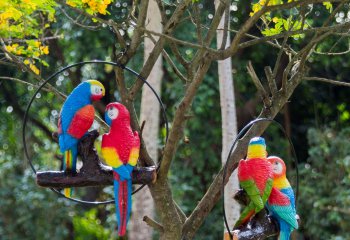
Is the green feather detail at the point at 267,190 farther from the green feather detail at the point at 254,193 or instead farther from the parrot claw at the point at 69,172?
the parrot claw at the point at 69,172

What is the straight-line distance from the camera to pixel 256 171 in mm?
2271

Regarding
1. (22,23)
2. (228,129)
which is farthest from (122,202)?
(228,129)

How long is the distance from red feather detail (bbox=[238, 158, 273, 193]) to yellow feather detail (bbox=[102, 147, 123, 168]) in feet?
1.35

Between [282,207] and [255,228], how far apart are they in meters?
0.12

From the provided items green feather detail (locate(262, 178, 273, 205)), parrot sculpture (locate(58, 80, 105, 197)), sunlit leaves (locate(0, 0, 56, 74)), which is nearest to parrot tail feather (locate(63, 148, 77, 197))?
parrot sculpture (locate(58, 80, 105, 197))

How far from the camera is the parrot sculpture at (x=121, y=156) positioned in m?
2.20

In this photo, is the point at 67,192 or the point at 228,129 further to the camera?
the point at 228,129

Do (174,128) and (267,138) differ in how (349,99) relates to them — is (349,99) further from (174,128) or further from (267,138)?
(174,128)

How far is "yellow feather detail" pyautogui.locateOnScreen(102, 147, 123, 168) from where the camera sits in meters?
2.19

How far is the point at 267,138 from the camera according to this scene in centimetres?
600

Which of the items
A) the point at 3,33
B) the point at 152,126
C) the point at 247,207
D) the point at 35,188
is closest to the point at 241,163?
the point at 247,207

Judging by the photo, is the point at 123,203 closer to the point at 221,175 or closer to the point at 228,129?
the point at 221,175

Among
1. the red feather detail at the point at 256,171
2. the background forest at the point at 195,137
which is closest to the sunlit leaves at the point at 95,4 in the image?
the red feather detail at the point at 256,171

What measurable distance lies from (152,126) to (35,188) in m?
1.79
